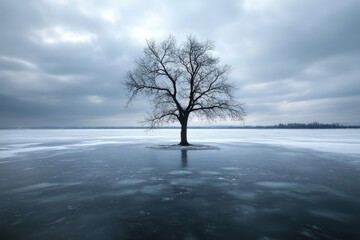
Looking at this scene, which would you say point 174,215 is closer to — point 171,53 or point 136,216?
point 136,216

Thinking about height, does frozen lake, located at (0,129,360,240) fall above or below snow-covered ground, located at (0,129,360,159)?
below

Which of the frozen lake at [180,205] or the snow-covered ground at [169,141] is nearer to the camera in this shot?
the frozen lake at [180,205]

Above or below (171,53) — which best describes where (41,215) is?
below

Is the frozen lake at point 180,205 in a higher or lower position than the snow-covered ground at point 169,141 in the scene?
lower

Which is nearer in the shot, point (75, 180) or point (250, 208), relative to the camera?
point (250, 208)

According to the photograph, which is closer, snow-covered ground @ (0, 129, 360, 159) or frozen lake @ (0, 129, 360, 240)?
frozen lake @ (0, 129, 360, 240)

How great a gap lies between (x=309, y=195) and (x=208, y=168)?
22.0 feet

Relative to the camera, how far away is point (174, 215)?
6699 millimetres

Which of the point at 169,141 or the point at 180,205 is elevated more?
the point at 169,141

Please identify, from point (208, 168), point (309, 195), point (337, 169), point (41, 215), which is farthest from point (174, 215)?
point (337, 169)

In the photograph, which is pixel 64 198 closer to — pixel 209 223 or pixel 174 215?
pixel 174 215

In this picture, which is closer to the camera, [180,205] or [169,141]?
[180,205]

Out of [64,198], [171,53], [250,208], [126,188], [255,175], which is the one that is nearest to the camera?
[250,208]

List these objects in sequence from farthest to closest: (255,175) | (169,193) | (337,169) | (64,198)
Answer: (337,169), (255,175), (169,193), (64,198)
